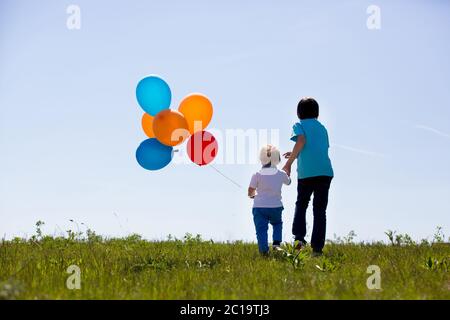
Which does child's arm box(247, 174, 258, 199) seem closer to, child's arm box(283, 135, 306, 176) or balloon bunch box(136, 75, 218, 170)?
child's arm box(283, 135, 306, 176)

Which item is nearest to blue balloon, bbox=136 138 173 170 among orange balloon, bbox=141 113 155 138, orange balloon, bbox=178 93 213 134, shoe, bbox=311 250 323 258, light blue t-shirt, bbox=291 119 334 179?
orange balloon, bbox=141 113 155 138

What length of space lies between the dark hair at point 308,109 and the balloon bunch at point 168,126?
126 cm

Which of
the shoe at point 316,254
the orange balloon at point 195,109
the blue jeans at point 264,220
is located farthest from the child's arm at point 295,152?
the orange balloon at point 195,109

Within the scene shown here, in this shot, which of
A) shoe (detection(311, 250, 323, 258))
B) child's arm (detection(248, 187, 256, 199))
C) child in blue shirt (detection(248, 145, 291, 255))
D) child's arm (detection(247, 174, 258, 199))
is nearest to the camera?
shoe (detection(311, 250, 323, 258))

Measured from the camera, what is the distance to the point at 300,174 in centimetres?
727

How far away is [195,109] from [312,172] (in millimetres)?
1825

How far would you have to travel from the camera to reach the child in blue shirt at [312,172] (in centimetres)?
714

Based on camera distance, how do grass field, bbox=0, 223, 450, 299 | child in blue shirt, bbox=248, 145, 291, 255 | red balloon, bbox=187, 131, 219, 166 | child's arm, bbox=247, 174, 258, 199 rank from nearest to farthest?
1. grass field, bbox=0, 223, 450, 299
2. red balloon, bbox=187, 131, 219, 166
3. child in blue shirt, bbox=248, 145, 291, 255
4. child's arm, bbox=247, 174, 258, 199

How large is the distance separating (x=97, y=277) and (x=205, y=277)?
3.43 feet

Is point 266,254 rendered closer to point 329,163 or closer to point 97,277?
point 329,163

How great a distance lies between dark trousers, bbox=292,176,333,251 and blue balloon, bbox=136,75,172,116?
7.02ft

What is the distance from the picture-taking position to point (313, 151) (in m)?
7.18

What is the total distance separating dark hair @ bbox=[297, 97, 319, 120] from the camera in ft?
24.3
